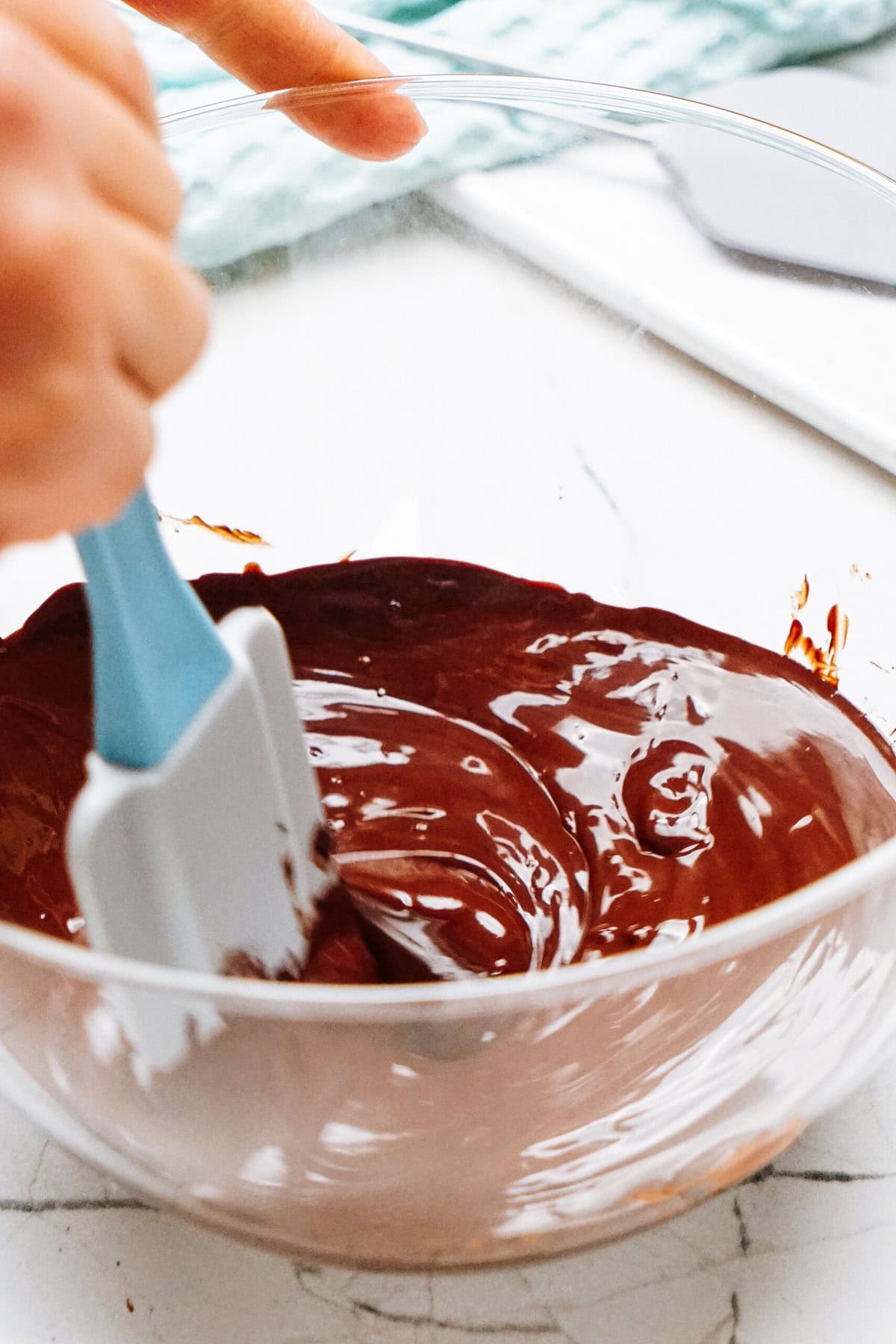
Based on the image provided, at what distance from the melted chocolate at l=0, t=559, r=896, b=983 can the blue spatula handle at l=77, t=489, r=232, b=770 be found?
11cm

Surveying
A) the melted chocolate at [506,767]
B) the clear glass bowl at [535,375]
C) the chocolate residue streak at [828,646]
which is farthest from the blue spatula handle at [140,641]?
the chocolate residue streak at [828,646]

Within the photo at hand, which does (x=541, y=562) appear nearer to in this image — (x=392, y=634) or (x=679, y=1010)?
(x=392, y=634)

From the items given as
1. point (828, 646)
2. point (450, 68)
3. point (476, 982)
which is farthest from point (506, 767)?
Result: point (450, 68)

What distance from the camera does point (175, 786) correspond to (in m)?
0.47

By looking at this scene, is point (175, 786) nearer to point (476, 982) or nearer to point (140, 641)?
point (140, 641)

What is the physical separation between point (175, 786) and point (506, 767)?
224 mm

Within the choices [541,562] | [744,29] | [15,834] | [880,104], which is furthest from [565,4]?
[15,834]

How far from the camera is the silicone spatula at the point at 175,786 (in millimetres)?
452

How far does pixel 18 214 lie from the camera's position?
0.30 m

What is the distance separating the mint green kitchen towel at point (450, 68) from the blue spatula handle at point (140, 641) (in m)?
0.30

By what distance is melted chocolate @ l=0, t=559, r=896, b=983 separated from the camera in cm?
58

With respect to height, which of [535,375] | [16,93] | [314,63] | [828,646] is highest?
[16,93]

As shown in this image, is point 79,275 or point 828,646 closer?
point 79,275

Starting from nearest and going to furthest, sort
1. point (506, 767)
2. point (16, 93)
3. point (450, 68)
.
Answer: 1. point (16, 93)
2. point (506, 767)
3. point (450, 68)
